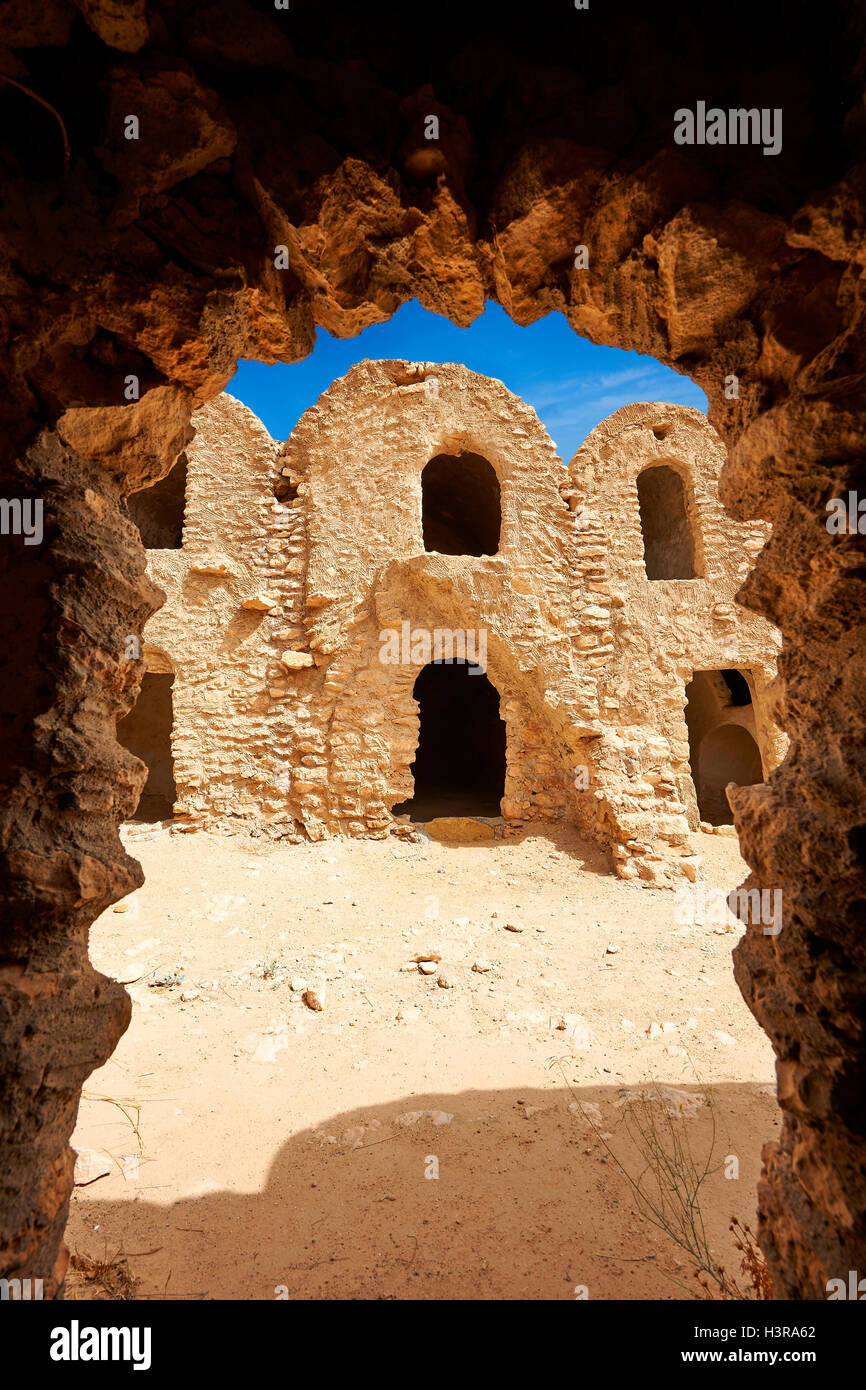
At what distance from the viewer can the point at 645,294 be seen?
1.95 metres

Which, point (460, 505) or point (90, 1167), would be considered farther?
point (460, 505)

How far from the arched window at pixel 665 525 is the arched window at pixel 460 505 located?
8.48 feet

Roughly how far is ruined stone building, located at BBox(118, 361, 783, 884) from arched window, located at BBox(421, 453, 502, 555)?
2.07 m

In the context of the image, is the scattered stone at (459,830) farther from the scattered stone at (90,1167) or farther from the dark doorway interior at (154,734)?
the dark doorway interior at (154,734)

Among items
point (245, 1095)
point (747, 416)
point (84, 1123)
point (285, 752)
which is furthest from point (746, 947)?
point (285, 752)

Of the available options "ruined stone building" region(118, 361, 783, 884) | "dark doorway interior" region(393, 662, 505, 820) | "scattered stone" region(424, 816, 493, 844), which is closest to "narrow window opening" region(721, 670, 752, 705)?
"ruined stone building" region(118, 361, 783, 884)

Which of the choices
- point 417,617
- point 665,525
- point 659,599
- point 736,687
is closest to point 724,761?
point 736,687

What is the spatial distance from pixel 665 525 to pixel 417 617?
5.21 metres

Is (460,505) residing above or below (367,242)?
above

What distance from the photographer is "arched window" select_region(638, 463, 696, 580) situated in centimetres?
938

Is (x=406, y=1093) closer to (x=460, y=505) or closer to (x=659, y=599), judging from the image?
(x=659, y=599)

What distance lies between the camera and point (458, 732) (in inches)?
519

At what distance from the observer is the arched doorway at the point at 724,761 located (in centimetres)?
1245

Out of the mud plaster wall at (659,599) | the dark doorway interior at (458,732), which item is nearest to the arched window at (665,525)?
the mud plaster wall at (659,599)
